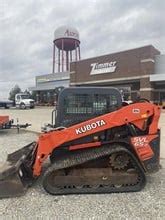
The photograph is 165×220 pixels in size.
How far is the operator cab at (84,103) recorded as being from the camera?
707 centimetres

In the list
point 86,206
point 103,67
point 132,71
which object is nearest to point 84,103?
point 86,206

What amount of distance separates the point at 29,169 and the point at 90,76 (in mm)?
49136

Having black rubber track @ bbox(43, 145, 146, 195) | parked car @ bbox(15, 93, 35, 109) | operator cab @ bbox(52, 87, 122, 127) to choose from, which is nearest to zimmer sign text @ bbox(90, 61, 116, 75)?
parked car @ bbox(15, 93, 35, 109)

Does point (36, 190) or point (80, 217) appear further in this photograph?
point (36, 190)

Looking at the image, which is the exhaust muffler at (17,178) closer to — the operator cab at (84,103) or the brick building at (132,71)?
the operator cab at (84,103)

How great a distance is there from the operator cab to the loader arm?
822 mm

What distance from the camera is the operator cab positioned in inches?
278

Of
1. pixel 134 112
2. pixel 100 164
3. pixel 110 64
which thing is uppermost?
pixel 110 64

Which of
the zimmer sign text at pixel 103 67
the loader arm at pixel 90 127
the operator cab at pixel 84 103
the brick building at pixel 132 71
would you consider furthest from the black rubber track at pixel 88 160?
the zimmer sign text at pixel 103 67

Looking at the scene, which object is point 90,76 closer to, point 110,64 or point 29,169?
point 110,64

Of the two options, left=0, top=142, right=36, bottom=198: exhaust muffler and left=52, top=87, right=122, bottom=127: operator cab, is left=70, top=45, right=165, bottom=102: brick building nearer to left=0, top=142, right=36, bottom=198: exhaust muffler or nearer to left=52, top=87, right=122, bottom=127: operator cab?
left=52, top=87, right=122, bottom=127: operator cab

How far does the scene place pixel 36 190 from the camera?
6211 mm

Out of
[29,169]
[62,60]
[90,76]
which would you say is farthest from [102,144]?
[62,60]

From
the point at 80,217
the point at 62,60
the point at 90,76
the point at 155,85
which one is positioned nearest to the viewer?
the point at 80,217
